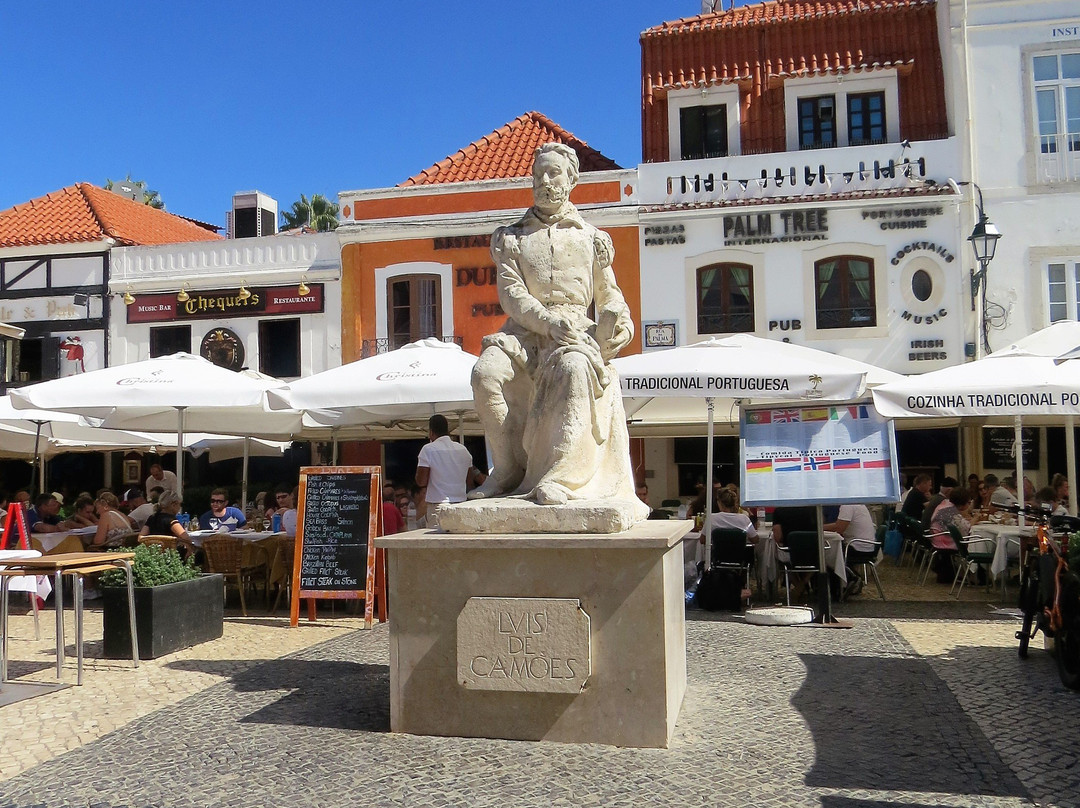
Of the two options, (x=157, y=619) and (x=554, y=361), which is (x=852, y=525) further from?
(x=157, y=619)

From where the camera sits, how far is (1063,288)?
15312 mm

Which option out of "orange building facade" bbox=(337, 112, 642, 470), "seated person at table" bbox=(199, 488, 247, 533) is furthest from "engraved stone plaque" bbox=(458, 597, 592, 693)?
"orange building facade" bbox=(337, 112, 642, 470)

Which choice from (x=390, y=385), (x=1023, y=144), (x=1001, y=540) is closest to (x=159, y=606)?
(x=390, y=385)

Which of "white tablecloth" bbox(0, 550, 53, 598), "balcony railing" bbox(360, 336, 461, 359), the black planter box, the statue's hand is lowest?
the black planter box

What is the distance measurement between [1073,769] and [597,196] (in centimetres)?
1382

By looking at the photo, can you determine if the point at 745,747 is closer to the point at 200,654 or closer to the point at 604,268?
the point at 604,268

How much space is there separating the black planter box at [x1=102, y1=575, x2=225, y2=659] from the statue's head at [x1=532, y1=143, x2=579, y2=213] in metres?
4.15

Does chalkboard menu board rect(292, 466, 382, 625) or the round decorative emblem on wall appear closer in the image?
chalkboard menu board rect(292, 466, 382, 625)

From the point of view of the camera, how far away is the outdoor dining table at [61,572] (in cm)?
570

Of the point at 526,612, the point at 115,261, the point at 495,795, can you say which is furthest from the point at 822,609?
the point at 115,261

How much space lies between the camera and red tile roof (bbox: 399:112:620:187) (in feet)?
60.2

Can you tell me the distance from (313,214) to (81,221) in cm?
1936

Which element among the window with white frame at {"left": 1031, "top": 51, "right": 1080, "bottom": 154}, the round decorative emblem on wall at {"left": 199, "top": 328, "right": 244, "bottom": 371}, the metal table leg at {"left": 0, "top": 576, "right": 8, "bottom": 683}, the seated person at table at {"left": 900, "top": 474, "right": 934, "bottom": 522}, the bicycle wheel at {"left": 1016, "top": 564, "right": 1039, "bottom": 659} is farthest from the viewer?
the round decorative emblem on wall at {"left": 199, "top": 328, "right": 244, "bottom": 371}

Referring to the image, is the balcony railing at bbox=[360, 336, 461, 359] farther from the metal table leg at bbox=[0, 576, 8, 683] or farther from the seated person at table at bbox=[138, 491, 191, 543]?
the metal table leg at bbox=[0, 576, 8, 683]
